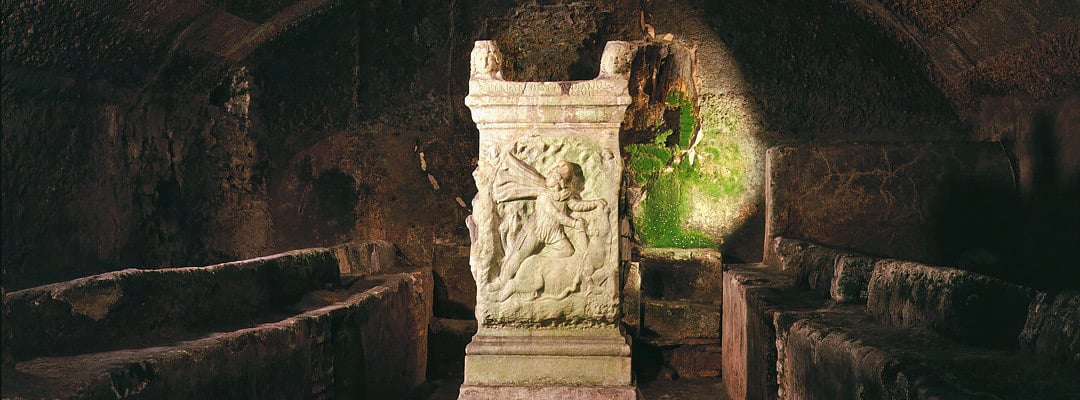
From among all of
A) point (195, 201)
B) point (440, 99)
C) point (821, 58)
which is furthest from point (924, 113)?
point (195, 201)

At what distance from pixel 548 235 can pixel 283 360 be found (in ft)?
4.59

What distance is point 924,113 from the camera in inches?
236

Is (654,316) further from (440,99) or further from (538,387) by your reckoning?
(440,99)

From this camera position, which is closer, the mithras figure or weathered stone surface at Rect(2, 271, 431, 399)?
weathered stone surface at Rect(2, 271, 431, 399)

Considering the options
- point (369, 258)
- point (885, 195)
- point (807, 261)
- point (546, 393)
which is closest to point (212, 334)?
point (546, 393)

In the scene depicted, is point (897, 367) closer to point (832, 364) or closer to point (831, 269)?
point (832, 364)

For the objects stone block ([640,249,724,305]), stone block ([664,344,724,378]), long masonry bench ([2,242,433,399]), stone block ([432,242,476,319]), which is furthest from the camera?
stone block ([432,242,476,319])

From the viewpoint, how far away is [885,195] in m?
5.77

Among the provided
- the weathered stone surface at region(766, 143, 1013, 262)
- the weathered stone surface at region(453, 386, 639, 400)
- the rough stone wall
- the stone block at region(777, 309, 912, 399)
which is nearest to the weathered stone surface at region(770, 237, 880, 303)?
the stone block at region(777, 309, 912, 399)

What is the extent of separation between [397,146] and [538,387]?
9.14 feet

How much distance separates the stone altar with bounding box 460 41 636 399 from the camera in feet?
13.9

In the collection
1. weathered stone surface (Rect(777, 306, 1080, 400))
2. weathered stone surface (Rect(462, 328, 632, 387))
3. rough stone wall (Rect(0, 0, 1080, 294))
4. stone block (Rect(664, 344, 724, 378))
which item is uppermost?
rough stone wall (Rect(0, 0, 1080, 294))

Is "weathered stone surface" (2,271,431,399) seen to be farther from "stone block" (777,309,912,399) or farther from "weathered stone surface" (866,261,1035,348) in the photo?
"weathered stone surface" (866,261,1035,348)

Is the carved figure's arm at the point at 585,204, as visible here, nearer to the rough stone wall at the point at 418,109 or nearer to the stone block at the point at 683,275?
the stone block at the point at 683,275
